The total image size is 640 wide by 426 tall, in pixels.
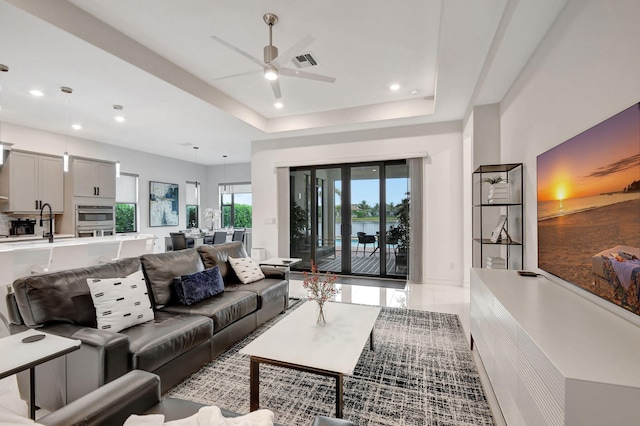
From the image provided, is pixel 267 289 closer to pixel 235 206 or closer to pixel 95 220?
pixel 95 220

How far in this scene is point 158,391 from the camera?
1.43 metres

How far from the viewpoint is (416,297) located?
447 centimetres

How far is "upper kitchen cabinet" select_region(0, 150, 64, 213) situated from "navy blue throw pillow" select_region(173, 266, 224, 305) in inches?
187

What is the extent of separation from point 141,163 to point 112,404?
302 inches

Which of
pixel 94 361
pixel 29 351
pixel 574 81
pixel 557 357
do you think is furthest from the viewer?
pixel 574 81

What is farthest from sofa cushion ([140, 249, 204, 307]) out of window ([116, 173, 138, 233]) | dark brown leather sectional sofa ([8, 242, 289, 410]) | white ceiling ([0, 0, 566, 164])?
window ([116, 173, 138, 233])

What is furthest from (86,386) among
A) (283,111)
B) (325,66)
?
(283,111)

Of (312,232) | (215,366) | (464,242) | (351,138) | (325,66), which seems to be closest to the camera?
(215,366)

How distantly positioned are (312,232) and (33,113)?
17.0ft

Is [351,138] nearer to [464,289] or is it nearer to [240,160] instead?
[464,289]

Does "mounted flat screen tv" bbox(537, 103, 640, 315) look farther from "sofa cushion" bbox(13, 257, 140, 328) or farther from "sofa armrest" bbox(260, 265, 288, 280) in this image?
"sofa cushion" bbox(13, 257, 140, 328)

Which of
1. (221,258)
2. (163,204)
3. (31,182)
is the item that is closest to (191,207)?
(163,204)

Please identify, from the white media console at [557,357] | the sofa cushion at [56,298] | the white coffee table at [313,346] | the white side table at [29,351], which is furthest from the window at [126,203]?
the white media console at [557,357]

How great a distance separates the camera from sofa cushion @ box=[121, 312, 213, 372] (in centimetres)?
193
